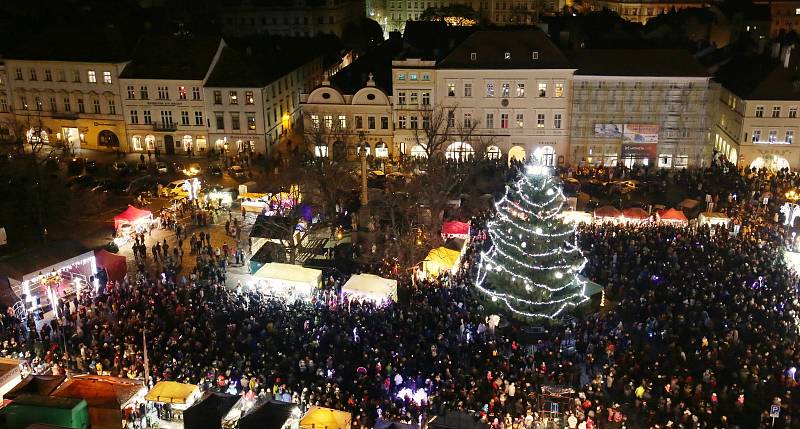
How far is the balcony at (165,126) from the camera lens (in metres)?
57.1

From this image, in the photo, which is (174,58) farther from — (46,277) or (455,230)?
(455,230)

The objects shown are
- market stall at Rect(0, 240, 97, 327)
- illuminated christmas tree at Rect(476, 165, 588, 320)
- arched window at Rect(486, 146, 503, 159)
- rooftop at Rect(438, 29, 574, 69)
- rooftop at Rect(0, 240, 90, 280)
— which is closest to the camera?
illuminated christmas tree at Rect(476, 165, 588, 320)

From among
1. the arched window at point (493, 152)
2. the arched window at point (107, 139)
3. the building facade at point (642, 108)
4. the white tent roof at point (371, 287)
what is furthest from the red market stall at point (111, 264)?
the building facade at point (642, 108)

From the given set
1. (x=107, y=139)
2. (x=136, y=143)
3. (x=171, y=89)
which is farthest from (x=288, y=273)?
(x=107, y=139)

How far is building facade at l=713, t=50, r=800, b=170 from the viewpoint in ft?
162

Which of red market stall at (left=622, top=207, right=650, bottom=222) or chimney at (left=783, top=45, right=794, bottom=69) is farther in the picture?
chimney at (left=783, top=45, right=794, bottom=69)

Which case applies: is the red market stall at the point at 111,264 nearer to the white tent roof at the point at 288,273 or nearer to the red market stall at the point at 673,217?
the white tent roof at the point at 288,273

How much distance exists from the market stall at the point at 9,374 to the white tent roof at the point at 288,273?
1048cm

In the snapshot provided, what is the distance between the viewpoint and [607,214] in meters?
39.5

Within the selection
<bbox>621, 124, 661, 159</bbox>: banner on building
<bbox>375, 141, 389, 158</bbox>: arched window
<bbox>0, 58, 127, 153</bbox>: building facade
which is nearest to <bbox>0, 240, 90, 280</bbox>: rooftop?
<bbox>375, 141, 389, 158</bbox>: arched window

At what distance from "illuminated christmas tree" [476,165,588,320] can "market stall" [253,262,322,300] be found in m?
7.58

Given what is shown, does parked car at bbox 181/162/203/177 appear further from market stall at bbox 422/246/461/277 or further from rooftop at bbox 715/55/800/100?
rooftop at bbox 715/55/800/100

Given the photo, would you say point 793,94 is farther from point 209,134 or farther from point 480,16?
point 480,16

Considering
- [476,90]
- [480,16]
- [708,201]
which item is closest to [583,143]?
[476,90]
